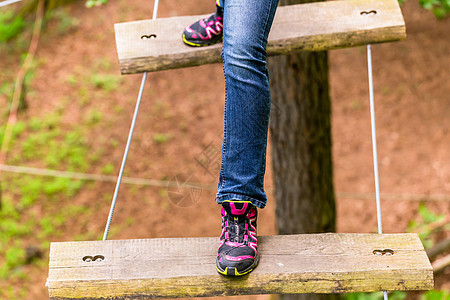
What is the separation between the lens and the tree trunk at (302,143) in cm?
201

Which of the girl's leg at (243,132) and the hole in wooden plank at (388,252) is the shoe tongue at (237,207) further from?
the hole in wooden plank at (388,252)

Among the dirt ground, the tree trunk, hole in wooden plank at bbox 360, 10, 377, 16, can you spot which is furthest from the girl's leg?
the dirt ground

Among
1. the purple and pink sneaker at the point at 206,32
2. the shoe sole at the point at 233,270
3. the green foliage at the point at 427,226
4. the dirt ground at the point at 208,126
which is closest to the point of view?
the shoe sole at the point at 233,270

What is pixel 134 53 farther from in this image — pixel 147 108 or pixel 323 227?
pixel 147 108

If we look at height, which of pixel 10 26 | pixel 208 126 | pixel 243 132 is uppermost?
pixel 243 132

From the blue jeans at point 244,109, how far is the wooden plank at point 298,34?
1.00ft

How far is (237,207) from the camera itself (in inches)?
46.0

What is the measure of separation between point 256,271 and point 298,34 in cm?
73

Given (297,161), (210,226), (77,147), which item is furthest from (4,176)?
(297,161)

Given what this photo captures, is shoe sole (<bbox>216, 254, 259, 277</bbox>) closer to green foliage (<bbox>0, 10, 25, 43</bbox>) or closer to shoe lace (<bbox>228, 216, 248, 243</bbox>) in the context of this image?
shoe lace (<bbox>228, 216, 248, 243</bbox>)

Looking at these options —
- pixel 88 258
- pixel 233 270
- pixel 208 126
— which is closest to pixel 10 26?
pixel 208 126

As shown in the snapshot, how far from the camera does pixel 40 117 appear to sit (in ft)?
13.4

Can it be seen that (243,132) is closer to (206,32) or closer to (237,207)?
(237,207)

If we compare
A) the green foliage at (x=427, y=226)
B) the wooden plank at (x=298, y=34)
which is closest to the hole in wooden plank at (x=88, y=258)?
the wooden plank at (x=298, y=34)
